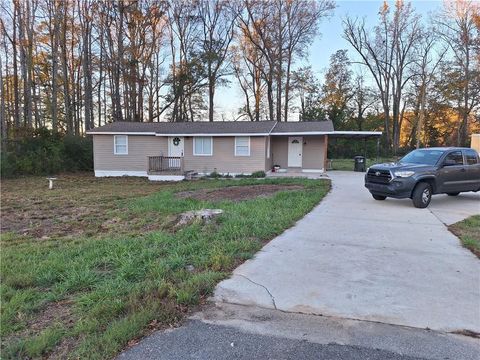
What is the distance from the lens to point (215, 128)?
66.4ft

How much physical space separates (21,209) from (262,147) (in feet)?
39.1

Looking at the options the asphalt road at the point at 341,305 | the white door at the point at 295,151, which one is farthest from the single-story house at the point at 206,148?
the asphalt road at the point at 341,305

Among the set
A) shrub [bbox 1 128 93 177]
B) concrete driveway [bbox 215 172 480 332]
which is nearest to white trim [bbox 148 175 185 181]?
shrub [bbox 1 128 93 177]

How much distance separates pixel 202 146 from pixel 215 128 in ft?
4.37

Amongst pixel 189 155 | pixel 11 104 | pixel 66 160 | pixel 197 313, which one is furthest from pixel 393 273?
pixel 11 104

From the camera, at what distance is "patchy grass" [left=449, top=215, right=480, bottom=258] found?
5.54 meters

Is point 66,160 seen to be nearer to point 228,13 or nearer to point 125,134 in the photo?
point 125,134

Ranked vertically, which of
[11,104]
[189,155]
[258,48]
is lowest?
[189,155]

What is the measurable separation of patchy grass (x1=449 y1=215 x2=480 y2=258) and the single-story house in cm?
1197

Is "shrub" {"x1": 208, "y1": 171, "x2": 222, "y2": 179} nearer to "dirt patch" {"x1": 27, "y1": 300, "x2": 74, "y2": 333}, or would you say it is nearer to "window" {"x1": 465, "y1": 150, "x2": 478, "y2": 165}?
"window" {"x1": 465, "y1": 150, "x2": 478, "y2": 165}

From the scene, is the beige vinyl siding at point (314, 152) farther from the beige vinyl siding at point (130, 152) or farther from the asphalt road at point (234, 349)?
the asphalt road at point (234, 349)

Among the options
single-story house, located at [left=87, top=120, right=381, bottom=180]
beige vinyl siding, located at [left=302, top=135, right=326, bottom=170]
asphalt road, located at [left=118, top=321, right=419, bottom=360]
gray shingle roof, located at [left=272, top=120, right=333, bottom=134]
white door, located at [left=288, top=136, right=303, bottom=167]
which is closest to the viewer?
asphalt road, located at [left=118, top=321, right=419, bottom=360]

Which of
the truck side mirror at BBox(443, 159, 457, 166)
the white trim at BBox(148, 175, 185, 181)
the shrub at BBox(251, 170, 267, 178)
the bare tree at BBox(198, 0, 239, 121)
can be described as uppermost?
the bare tree at BBox(198, 0, 239, 121)

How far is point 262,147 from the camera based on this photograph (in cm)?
1906
